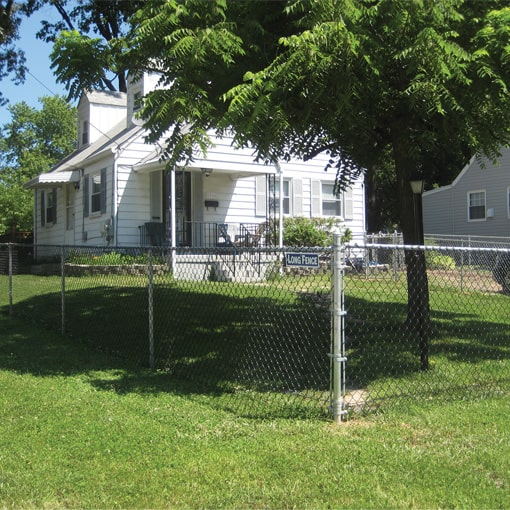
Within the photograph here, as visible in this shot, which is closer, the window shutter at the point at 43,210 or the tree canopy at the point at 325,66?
the tree canopy at the point at 325,66

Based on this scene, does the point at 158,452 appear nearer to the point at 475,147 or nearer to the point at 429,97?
the point at 429,97

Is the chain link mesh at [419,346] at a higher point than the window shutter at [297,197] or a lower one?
lower

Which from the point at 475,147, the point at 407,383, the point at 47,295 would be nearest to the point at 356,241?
the point at 47,295

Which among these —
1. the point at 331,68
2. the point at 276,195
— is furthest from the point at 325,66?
the point at 276,195

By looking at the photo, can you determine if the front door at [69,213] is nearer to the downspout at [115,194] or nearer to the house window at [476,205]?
the downspout at [115,194]

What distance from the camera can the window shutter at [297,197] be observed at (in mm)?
18875

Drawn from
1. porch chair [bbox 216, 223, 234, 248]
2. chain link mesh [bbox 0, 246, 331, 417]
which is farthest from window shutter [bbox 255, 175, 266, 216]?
chain link mesh [bbox 0, 246, 331, 417]

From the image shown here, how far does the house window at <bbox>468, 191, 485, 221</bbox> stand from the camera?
957 inches

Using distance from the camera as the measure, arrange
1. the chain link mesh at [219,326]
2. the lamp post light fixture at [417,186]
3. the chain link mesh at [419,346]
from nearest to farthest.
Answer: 1. the chain link mesh at [419,346]
2. the chain link mesh at [219,326]
3. the lamp post light fixture at [417,186]

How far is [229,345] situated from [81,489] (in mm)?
3884

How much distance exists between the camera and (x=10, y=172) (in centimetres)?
4838

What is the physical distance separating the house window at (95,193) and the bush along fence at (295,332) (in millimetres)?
6699

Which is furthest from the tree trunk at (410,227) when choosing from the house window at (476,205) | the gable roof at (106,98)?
the house window at (476,205)

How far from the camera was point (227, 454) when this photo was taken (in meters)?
4.12
